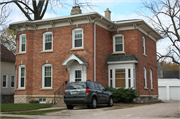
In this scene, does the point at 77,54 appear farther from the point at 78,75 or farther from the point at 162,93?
the point at 162,93

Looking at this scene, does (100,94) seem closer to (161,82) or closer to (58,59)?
(58,59)

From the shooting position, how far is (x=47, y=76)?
75.7ft

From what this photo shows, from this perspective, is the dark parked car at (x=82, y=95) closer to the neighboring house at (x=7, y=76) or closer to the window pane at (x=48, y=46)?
the window pane at (x=48, y=46)

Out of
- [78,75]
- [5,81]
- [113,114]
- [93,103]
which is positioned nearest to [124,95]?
[78,75]

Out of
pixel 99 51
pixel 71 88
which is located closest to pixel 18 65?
pixel 99 51

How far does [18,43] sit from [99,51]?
26.6 feet

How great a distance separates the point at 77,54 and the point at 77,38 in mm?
1420

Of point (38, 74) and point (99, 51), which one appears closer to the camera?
point (99, 51)

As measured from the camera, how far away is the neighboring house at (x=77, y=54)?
21.3m

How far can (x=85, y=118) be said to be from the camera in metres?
11.0

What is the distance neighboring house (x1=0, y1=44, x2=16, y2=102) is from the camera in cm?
3225

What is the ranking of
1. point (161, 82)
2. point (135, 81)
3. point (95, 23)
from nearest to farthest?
point (95, 23), point (135, 81), point (161, 82)

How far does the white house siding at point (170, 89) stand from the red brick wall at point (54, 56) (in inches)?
863

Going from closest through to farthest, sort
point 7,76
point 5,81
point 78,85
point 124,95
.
A: 1. point 78,85
2. point 124,95
3. point 5,81
4. point 7,76
